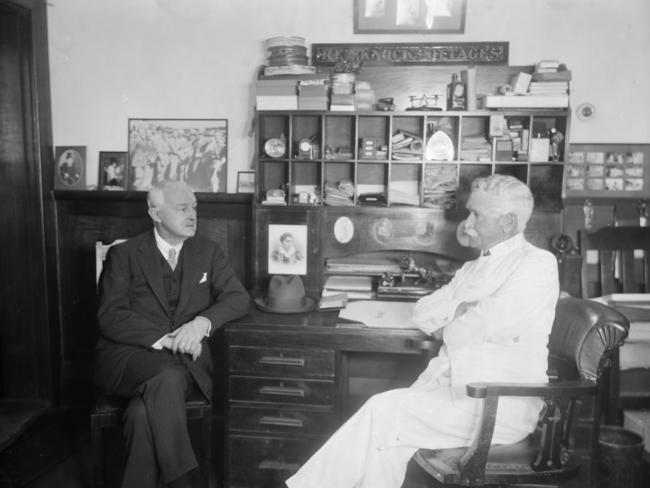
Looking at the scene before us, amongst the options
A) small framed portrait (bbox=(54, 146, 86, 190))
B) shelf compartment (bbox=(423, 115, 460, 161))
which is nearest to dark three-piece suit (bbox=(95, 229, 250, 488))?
small framed portrait (bbox=(54, 146, 86, 190))

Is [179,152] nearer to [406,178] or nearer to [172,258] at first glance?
[172,258]

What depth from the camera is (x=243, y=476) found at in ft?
10.2

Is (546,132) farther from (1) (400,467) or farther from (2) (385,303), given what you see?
→ (1) (400,467)

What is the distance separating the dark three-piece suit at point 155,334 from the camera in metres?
2.77

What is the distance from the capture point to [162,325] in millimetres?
3102

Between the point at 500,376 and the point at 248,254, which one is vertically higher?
the point at 248,254

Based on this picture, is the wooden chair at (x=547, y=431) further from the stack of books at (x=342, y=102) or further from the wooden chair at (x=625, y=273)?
the stack of books at (x=342, y=102)

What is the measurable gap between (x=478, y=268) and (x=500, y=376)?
0.50m

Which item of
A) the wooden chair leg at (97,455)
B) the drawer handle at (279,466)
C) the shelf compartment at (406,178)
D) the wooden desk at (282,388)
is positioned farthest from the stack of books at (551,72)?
the wooden chair leg at (97,455)

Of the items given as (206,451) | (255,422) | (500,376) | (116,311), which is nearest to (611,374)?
(500,376)

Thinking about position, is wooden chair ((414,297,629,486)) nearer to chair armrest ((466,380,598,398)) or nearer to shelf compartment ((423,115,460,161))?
chair armrest ((466,380,598,398))

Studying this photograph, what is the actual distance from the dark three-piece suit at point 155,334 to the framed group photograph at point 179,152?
2.91 feet

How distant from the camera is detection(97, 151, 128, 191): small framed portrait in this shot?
4.13m

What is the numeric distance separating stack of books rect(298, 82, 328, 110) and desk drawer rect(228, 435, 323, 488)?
185 centimetres
